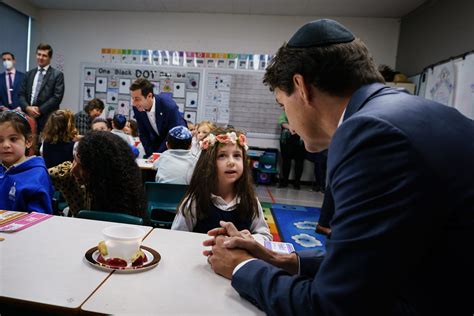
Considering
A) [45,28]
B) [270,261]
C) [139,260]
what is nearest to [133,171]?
[139,260]

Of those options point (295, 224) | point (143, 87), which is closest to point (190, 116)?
point (143, 87)

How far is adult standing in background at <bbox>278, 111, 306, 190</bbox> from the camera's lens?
620 cm

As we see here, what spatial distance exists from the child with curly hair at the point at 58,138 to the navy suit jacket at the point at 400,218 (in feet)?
9.23

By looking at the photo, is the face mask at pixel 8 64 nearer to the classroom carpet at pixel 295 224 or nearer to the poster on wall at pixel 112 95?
the poster on wall at pixel 112 95

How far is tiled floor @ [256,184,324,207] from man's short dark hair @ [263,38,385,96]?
4.24 m

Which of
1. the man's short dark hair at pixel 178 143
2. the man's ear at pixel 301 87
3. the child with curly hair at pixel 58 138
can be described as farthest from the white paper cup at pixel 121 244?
the child with curly hair at pixel 58 138

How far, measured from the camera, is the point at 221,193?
1816 mm

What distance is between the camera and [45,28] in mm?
6840

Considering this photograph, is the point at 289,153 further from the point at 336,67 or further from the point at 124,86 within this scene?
the point at 336,67

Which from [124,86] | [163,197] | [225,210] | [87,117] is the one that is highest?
[124,86]

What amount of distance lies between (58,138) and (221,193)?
187 centimetres

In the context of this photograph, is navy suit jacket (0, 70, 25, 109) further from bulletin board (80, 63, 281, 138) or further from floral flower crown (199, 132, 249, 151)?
floral flower crown (199, 132, 249, 151)

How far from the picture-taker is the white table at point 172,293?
0.75 metres

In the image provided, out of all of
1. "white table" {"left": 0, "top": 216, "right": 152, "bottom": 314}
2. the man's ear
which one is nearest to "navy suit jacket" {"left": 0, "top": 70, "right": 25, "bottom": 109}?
"white table" {"left": 0, "top": 216, "right": 152, "bottom": 314}
